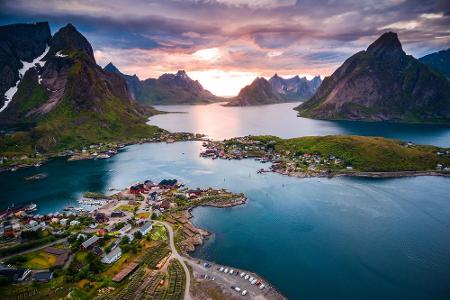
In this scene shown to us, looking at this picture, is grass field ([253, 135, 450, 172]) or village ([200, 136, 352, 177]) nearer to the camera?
grass field ([253, 135, 450, 172])

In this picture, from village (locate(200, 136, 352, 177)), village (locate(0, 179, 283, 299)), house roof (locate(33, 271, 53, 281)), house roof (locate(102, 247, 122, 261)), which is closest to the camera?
village (locate(0, 179, 283, 299))

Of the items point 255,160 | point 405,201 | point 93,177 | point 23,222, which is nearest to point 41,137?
point 93,177

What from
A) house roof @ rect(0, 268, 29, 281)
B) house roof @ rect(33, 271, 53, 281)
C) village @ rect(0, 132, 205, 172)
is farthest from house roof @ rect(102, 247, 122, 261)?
village @ rect(0, 132, 205, 172)

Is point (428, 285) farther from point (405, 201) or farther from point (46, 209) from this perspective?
point (46, 209)

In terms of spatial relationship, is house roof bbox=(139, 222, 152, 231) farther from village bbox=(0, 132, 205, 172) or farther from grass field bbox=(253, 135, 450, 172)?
village bbox=(0, 132, 205, 172)

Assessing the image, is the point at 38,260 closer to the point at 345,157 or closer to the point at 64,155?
the point at 64,155

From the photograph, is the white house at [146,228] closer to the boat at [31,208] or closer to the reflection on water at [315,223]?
the reflection on water at [315,223]
